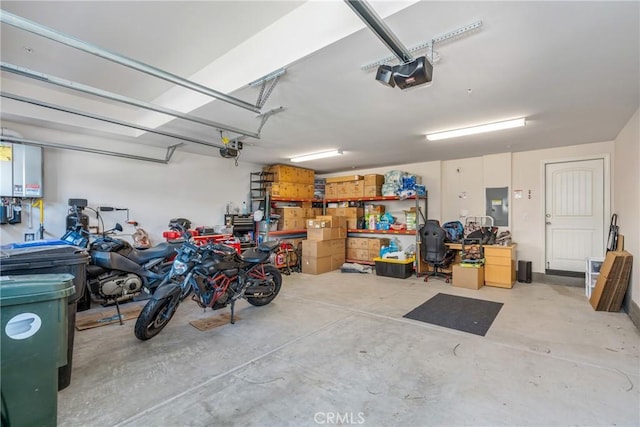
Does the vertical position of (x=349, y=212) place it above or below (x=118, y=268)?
above

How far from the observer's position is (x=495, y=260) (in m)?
5.08

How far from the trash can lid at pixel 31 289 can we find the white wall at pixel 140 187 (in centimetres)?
400

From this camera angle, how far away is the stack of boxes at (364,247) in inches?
271

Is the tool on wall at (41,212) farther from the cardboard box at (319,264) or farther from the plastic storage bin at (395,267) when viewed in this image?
the plastic storage bin at (395,267)

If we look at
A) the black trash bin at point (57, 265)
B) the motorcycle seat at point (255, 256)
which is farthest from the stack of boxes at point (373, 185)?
the black trash bin at point (57, 265)

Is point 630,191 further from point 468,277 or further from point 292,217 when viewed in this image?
point 292,217

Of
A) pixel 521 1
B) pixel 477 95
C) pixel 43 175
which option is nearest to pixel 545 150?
pixel 477 95

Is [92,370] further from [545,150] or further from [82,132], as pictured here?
[545,150]

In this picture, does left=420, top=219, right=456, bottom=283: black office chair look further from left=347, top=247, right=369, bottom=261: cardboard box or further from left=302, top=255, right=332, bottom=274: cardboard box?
left=302, top=255, right=332, bottom=274: cardboard box

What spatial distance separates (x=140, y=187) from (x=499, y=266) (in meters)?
6.55

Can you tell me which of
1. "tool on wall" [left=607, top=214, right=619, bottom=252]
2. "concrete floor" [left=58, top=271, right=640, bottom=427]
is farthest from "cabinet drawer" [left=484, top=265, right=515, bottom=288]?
"tool on wall" [left=607, top=214, right=619, bottom=252]

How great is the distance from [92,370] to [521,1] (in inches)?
159

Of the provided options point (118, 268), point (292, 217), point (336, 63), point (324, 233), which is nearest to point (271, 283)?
point (118, 268)

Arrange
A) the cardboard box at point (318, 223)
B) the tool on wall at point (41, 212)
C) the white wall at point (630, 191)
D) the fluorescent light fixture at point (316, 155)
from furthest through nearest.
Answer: the cardboard box at point (318, 223), the fluorescent light fixture at point (316, 155), the tool on wall at point (41, 212), the white wall at point (630, 191)
